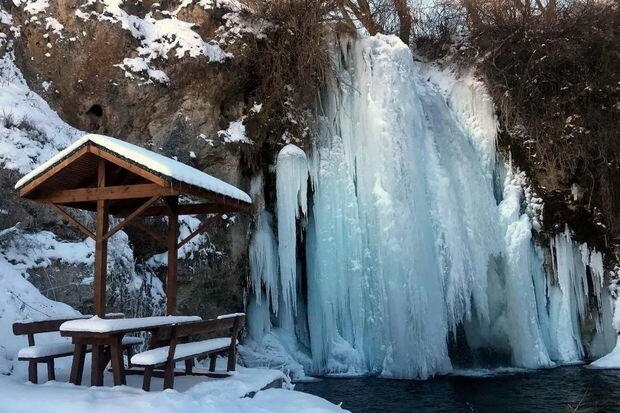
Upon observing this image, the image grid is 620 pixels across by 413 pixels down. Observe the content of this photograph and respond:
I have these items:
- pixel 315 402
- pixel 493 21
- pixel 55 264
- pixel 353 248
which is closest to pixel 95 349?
pixel 315 402

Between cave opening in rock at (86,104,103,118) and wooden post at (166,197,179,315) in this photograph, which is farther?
cave opening in rock at (86,104,103,118)

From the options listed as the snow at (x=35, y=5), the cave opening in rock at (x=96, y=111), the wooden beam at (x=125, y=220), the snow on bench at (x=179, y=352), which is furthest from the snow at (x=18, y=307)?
the snow at (x=35, y=5)

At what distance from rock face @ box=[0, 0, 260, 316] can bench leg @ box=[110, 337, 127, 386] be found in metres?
5.55

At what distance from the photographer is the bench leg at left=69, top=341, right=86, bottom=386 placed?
573cm

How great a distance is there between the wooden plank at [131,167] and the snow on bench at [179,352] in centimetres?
172

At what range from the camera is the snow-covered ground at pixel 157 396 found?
4.75 m

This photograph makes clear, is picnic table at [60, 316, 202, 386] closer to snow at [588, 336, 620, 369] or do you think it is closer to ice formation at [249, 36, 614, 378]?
ice formation at [249, 36, 614, 378]

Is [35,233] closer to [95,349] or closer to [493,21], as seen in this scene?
[95,349]

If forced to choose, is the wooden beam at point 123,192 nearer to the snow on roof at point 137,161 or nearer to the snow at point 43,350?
the snow on roof at point 137,161

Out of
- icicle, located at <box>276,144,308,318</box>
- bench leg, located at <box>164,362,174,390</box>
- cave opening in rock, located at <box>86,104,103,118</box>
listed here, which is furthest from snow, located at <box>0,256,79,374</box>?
icicle, located at <box>276,144,308,318</box>

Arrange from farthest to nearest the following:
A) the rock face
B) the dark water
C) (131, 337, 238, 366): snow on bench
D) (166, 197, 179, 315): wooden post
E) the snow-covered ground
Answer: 1. the rock face
2. the dark water
3. (166, 197, 179, 315): wooden post
4. (131, 337, 238, 366): snow on bench
5. the snow-covered ground

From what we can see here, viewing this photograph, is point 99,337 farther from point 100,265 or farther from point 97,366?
point 100,265

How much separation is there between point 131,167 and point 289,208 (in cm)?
649

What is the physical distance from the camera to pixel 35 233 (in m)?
9.29
